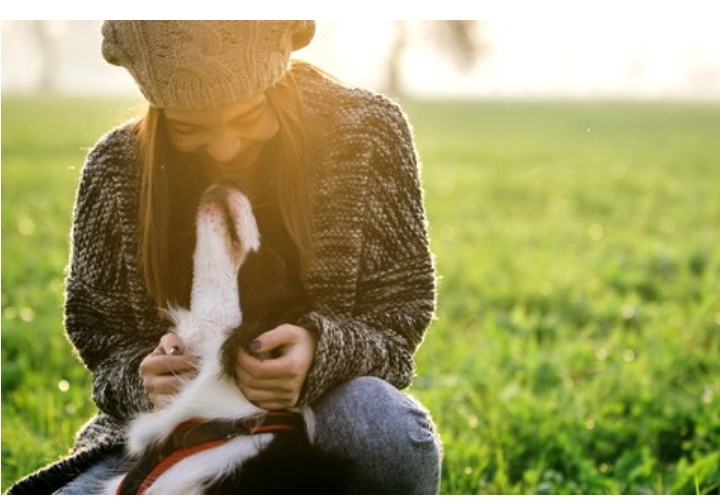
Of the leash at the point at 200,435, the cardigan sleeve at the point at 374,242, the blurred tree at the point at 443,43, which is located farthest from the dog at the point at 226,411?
the blurred tree at the point at 443,43

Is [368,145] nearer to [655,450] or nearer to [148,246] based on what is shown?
[148,246]

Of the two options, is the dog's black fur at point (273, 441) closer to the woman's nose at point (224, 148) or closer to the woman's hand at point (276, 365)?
the woman's hand at point (276, 365)

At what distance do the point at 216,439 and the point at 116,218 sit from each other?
20.8 inches

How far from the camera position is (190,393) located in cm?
200

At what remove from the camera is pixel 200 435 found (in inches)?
79.0

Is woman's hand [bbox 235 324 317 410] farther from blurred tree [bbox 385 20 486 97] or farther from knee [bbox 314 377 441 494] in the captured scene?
blurred tree [bbox 385 20 486 97]

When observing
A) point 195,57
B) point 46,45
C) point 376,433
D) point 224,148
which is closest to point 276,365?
point 376,433

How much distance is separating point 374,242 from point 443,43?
737 millimetres

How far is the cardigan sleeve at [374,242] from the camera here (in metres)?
2.13

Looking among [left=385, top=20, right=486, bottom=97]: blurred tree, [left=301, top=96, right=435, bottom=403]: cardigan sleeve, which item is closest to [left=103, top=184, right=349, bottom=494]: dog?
[left=301, top=96, right=435, bottom=403]: cardigan sleeve

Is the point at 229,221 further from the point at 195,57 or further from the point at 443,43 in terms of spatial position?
the point at 443,43

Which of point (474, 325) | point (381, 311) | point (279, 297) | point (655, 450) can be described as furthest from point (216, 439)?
point (474, 325)

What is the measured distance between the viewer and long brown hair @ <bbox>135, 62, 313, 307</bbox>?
208 cm

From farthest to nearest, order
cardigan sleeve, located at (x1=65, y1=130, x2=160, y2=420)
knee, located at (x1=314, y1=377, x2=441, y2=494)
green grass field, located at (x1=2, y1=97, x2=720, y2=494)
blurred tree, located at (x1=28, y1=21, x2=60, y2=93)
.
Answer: green grass field, located at (x1=2, y1=97, x2=720, y2=494) < blurred tree, located at (x1=28, y1=21, x2=60, y2=93) < cardigan sleeve, located at (x1=65, y1=130, x2=160, y2=420) < knee, located at (x1=314, y1=377, x2=441, y2=494)
